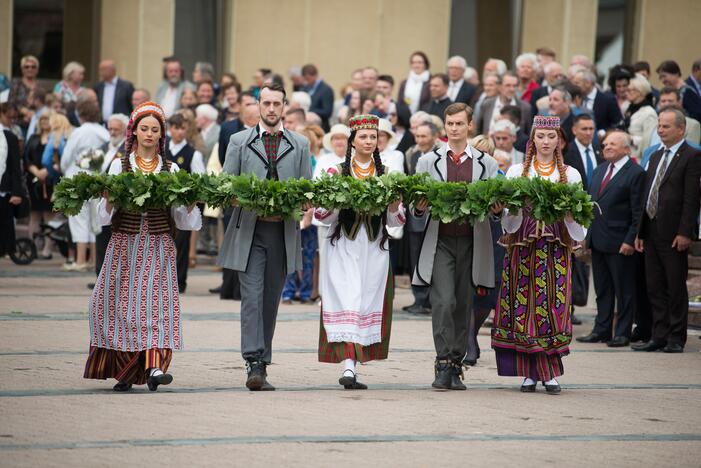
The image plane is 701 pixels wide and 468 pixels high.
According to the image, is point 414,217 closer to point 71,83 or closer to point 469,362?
point 469,362

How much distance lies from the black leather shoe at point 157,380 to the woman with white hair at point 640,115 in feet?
29.6

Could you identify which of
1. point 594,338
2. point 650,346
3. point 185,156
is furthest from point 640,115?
point 185,156

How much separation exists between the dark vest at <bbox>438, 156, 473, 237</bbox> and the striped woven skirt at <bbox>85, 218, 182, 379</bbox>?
2.22 meters

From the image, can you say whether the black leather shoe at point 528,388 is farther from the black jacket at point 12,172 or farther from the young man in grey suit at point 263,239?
the black jacket at point 12,172

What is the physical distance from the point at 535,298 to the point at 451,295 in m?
0.69

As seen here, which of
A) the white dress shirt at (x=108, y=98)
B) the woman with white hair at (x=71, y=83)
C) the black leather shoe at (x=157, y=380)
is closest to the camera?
the black leather shoe at (x=157, y=380)

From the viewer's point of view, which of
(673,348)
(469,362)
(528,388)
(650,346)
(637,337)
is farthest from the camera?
(637,337)

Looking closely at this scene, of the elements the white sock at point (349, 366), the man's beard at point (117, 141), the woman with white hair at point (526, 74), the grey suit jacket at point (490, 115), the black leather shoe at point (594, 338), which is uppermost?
the woman with white hair at point (526, 74)

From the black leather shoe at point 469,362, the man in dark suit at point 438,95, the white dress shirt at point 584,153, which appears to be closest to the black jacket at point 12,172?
the man in dark suit at point 438,95

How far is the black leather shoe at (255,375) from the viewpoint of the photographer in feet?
32.7

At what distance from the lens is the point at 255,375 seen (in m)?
10.0

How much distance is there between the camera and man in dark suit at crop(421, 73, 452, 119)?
1922 cm

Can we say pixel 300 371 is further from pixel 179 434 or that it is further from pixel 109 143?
pixel 109 143

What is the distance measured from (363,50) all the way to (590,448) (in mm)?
18721
